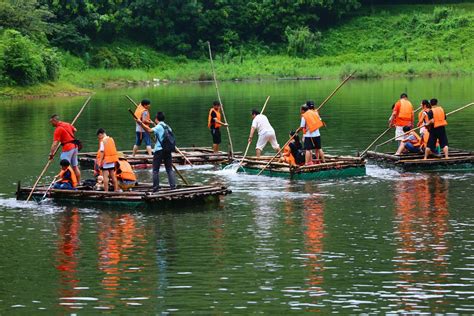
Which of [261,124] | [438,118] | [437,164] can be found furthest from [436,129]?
[261,124]

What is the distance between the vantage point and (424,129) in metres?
31.8

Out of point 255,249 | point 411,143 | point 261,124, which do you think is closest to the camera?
point 255,249

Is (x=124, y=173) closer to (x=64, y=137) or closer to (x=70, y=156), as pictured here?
(x=70, y=156)

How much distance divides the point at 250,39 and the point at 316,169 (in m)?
68.4

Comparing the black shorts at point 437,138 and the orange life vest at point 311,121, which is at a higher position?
the orange life vest at point 311,121

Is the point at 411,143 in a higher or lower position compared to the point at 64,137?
lower

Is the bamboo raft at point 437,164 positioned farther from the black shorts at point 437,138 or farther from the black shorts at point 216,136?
the black shorts at point 216,136

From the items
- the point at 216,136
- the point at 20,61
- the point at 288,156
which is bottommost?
the point at 288,156

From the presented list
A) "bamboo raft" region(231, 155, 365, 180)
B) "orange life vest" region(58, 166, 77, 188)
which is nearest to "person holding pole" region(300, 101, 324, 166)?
"bamboo raft" region(231, 155, 365, 180)

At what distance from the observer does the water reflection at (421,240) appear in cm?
1675

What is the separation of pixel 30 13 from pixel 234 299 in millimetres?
61295

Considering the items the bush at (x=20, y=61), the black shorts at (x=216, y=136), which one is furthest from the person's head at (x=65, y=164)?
the bush at (x=20, y=61)

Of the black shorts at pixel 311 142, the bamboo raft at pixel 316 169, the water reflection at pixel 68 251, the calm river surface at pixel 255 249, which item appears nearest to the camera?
the calm river surface at pixel 255 249

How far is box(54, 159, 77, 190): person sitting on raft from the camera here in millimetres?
25656
